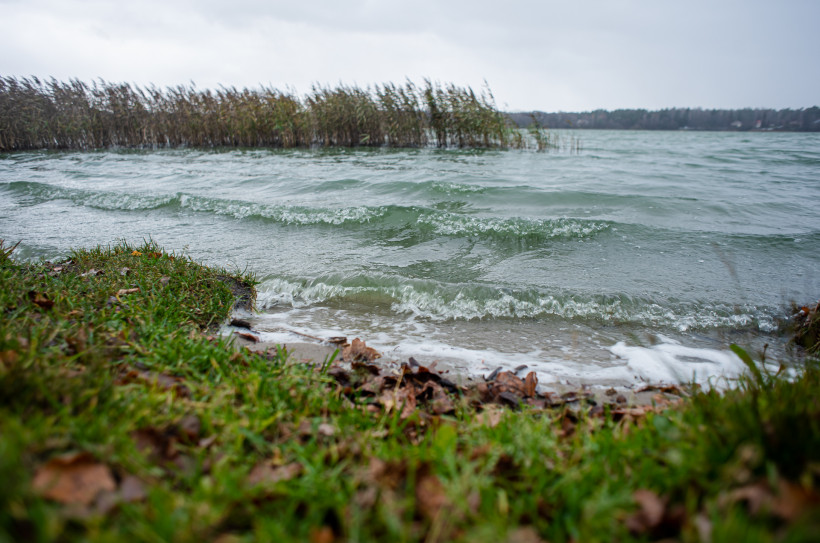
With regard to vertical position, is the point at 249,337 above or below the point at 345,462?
below

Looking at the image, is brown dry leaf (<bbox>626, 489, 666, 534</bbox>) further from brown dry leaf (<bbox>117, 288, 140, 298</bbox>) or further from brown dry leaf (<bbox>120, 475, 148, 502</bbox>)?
brown dry leaf (<bbox>117, 288, 140, 298</bbox>)

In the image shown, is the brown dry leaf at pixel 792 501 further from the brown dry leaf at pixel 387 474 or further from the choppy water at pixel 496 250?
the choppy water at pixel 496 250

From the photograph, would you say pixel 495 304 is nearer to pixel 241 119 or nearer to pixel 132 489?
pixel 132 489

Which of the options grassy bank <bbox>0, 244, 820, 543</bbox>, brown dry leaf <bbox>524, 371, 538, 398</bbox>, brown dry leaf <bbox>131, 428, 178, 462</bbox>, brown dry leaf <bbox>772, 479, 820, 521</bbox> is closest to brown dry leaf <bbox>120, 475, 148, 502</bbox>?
grassy bank <bbox>0, 244, 820, 543</bbox>

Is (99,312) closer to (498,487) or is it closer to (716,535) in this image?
(498,487)

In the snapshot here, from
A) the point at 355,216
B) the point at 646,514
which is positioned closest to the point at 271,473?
the point at 646,514

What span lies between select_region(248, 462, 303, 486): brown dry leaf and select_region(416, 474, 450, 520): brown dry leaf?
0.46 meters

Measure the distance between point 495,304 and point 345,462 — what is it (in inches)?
126

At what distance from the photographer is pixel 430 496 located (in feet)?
4.32

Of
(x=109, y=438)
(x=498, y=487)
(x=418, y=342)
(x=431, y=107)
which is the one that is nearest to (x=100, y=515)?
(x=109, y=438)

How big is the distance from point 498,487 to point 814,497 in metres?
0.83

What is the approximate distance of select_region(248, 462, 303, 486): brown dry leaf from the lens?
4.72 feet

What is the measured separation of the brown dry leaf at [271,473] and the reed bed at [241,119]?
69.5 ft

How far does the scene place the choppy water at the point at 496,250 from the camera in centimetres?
388
